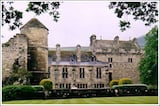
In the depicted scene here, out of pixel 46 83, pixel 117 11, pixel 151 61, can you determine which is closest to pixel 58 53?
pixel 46 83

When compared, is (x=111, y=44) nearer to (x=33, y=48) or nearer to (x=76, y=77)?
(x=76, y=77)

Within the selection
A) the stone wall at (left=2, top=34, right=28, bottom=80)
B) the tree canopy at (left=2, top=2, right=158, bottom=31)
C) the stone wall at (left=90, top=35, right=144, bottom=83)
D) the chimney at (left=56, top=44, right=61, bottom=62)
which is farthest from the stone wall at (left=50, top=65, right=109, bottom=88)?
the tree canopy at (left=2, top=2, right=158, bottom=31)

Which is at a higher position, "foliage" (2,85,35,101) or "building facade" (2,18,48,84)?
"building facade" (2,18,48,84)

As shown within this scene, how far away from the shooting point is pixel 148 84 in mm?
20422

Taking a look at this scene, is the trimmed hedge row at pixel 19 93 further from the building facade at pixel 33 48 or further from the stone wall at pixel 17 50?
the building facade at pixel 33 48

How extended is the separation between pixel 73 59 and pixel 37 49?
589cm

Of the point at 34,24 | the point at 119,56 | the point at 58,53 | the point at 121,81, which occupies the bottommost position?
the point at 121,81

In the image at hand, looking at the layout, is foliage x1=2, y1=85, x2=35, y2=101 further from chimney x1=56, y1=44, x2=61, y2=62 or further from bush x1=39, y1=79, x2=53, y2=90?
chimney x1=56, y1=44, x2=61, y2=62

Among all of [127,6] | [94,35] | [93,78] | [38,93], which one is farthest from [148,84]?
[127,6]

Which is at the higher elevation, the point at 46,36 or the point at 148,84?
the point at 46,36

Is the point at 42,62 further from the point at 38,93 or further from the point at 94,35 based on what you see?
the point at 94,35

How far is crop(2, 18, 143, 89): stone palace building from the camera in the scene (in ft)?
61.8

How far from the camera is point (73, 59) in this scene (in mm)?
24891

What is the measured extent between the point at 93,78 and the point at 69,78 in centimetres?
176
